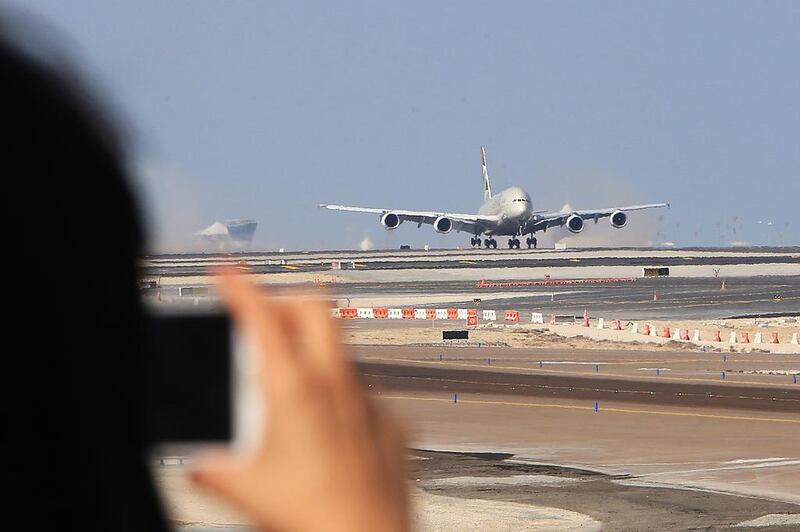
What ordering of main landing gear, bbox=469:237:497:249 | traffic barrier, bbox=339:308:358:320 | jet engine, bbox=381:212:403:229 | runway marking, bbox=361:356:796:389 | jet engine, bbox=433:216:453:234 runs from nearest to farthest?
1. runway marking, bbox=361:356:796:389
2. traffic barrier, bbox=339:308:358:320
3. jet engine, bbox=381:212:403:229
4. jet engine, bbox=433:216:453:234
5. main landing gear, bbox=469:237:497:249

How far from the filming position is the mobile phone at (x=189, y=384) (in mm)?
1506

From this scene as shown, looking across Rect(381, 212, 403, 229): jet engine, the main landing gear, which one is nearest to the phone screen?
Rect(381, 212, 403, 229): jet engine

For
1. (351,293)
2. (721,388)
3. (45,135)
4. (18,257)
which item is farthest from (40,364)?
(351,293)

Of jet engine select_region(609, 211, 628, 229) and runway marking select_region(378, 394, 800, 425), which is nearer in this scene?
runway marking select_region(378, 394, 800, 425)

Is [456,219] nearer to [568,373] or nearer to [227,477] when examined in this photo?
[568,373]

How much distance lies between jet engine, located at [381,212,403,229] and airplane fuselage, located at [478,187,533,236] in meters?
10.6

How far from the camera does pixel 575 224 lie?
5502 inches

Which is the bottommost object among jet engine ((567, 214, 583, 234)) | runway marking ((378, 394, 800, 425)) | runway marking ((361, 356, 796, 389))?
runway marking ((378, 394, 800, 425))

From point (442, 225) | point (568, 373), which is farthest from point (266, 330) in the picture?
point (442, 225)

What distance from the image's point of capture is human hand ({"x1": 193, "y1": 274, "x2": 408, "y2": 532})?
4.61ft

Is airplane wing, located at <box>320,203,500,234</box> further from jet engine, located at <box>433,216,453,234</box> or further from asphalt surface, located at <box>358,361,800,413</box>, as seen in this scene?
asphalt surface, located at <box>358,361,800,413</box>

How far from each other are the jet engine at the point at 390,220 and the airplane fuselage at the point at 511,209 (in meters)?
10.6

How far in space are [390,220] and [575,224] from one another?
16.3 m

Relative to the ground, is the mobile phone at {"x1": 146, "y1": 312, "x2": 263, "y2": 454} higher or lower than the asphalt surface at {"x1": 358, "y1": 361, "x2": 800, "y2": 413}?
higher
